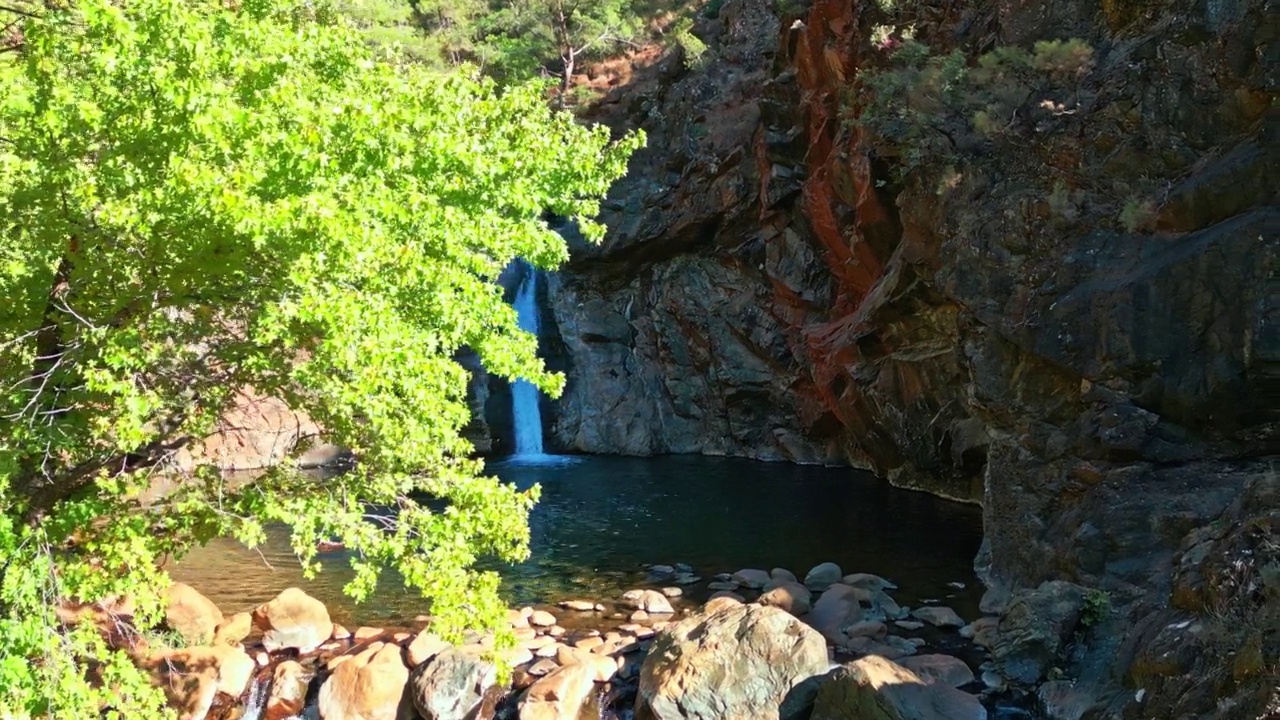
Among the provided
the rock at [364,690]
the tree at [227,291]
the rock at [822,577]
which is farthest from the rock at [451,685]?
the rock at [822,577]

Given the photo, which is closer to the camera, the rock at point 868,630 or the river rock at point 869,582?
the rock at point 868,630

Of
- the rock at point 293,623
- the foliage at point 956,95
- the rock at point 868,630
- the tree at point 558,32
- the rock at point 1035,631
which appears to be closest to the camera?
the rock at point 1035,631

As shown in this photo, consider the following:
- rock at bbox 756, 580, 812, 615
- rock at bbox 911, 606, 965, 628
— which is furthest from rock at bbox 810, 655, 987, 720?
rock at bbox 756, 580, 812, 615

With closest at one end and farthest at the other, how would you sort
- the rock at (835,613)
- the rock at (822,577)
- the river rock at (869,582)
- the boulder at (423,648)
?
the boulder at (423,648), the rock at (835,613), the river rock at (869,582), the rock at (822,577)

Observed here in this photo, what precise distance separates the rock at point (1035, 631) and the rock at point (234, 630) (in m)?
11.8

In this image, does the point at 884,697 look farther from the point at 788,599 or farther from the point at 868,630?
the point at 788,599

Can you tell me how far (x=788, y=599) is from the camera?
1548cm

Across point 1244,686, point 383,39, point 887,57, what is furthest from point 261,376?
point 383,39

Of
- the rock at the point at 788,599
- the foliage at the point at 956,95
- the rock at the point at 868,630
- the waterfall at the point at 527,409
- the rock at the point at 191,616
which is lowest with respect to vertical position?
the rock at the point at 868,630

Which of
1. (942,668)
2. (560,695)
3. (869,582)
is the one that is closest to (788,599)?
(869,582)

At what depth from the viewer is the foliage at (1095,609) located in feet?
42.2

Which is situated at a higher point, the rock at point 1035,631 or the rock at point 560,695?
the rock at point 1035,631

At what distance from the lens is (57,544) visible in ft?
28.9

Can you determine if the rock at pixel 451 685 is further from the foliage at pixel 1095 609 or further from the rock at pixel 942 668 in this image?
the foliage at pixel 1095 609
